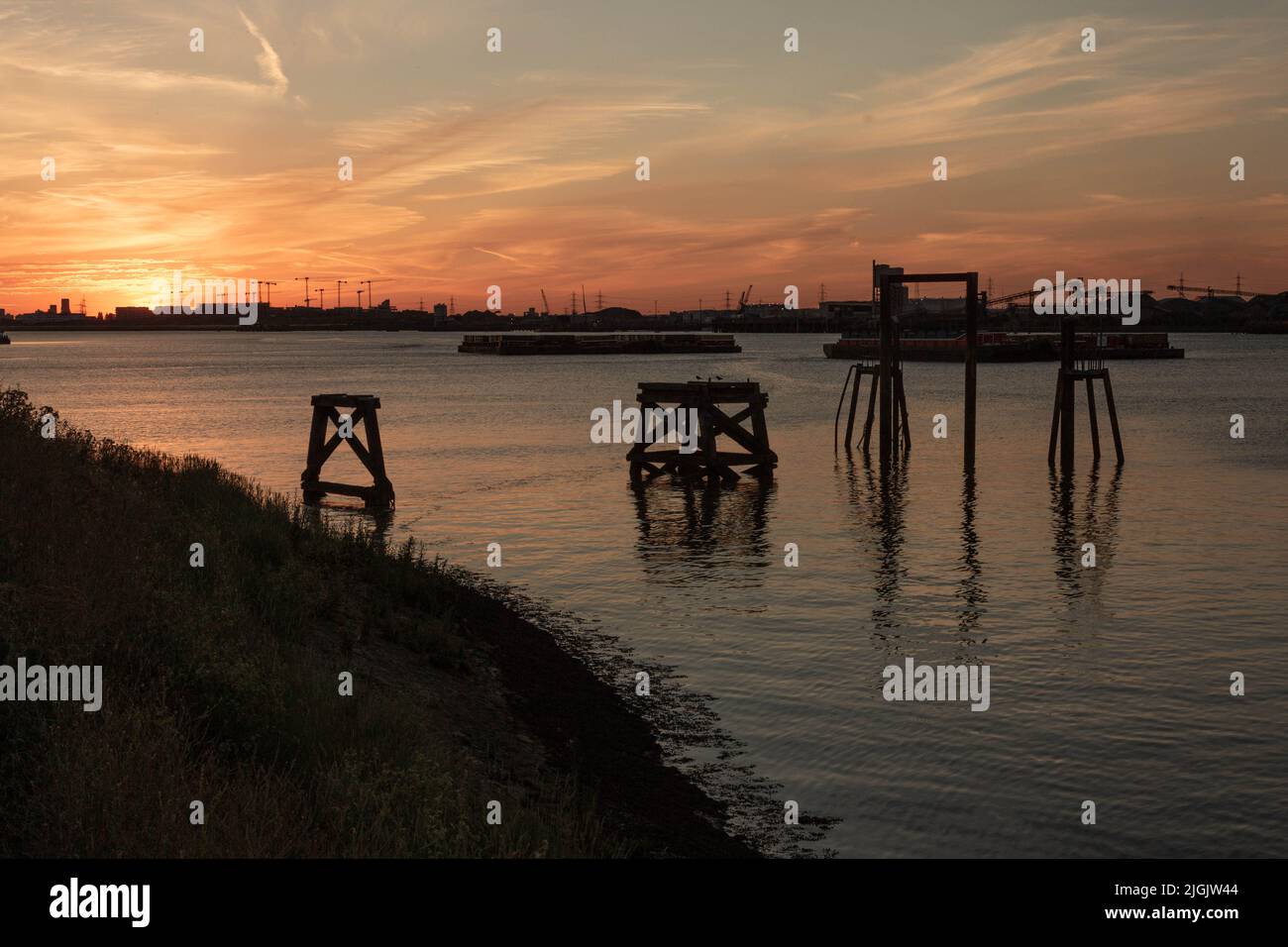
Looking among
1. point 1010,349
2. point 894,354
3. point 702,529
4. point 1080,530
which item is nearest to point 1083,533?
point 1080,530

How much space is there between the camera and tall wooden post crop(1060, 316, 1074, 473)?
3616cm

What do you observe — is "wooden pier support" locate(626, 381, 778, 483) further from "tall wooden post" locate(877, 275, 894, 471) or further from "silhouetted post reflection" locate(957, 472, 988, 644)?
"silhouetted post reflection" locate(957, 472, 988, 644)

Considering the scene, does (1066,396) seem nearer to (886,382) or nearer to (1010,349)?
(886,382)

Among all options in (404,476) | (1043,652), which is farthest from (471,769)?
(404,476)

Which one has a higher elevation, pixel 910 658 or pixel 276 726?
pixel 276 726

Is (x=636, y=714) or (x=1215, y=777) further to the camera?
(x=636, y=714)

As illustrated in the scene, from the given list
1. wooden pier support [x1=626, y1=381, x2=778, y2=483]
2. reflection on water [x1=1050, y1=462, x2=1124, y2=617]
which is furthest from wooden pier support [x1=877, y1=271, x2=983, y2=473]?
wooden pier support [x1=626, y1=381, x2=778, y2=483]

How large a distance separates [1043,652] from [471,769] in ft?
29.8
